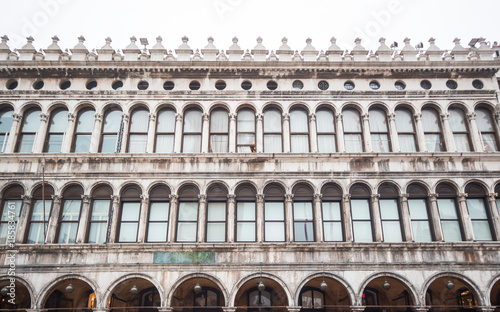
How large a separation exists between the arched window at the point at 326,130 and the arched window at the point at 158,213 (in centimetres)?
734

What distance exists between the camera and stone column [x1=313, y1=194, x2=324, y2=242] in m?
17.3

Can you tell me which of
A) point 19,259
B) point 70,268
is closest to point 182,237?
point 70,268

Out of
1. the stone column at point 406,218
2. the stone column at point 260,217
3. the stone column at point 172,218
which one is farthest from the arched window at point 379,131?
the stone column at point 172,218

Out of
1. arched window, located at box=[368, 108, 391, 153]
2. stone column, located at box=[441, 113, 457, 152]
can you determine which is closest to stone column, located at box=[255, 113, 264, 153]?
arched window, located at box=[368, 108, 391, 153]

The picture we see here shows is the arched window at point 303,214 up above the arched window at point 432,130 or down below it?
below

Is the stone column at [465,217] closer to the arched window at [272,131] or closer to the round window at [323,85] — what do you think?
the round window at [323,85]

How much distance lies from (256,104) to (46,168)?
32.2 ft

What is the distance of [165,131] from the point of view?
19547 millimetres

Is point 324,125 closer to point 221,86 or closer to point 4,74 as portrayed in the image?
point 221,86

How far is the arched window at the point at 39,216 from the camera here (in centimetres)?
1747

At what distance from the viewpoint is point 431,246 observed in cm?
1686

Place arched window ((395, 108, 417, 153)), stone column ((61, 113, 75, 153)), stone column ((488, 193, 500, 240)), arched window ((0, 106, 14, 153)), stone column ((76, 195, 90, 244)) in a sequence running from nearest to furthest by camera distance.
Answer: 1. stone column ((76, 195, 90, 244))
2. stone column ((488, 193, 500, 240))
3. stone column ((61, 113, 75, 153))
4. arched window ((395, 108, 417, 153))
5. arched window ((0, 106, 14, 153))

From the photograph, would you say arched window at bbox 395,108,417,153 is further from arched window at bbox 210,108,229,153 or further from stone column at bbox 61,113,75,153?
stone column at bbox 61,113,75,153

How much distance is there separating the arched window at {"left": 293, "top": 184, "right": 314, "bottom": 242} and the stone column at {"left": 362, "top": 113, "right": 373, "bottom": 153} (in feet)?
11.0
